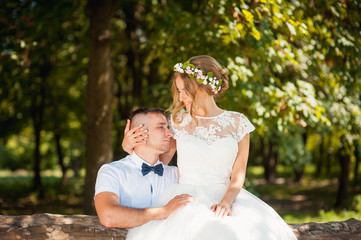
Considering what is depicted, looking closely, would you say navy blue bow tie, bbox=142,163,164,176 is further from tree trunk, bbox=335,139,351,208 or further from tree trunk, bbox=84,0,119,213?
tree trunk, bbox=335,139,351,208

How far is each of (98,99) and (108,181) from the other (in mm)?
4985

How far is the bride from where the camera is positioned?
2.70 m

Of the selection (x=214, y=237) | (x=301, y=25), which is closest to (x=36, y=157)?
(x=301, y=25)

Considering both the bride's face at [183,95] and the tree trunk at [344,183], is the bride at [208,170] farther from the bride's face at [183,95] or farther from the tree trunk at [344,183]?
the tree trunk at [344,183]

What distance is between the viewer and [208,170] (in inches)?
127

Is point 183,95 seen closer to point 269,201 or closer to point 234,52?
point 234,52

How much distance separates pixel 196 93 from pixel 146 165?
2.66 ft

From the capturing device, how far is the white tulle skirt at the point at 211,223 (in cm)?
264

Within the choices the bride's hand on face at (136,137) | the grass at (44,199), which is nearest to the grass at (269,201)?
the grass at (44,199)

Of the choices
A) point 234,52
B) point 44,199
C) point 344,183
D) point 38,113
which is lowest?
point 44,199

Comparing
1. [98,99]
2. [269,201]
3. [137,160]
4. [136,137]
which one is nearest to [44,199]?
[98,99]

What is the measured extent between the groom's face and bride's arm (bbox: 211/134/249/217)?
2.07 ft

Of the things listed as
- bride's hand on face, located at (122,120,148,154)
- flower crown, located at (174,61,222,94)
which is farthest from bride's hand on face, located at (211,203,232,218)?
flower crown, located at (174,61,222,94)

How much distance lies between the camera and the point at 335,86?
280 inches
